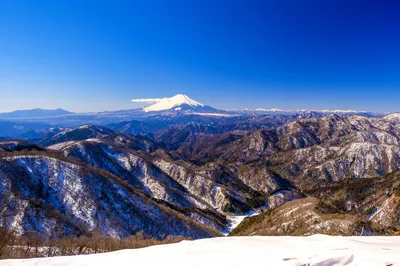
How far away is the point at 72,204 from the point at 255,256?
8526 centimetres

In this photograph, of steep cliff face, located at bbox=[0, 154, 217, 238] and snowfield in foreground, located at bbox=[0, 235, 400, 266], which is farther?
steep cliff face, located at bbox=[0, 154, 217, 238]

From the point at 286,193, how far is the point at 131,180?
444 ft

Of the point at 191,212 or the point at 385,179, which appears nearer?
the point at 191,212

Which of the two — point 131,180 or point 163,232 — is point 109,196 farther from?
point 131,180

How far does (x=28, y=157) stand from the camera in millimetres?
96250

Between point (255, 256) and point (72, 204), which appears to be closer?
point (255, 256)

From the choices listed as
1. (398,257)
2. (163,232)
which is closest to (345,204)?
(163,232)

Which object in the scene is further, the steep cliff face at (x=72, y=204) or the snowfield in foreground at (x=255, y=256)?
the steep cliff face at (x=72, y=204)

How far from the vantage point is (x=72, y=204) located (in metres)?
84.2

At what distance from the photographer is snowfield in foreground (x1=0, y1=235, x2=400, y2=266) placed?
57.6 ft

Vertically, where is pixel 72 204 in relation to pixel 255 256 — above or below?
below

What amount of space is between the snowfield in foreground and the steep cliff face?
173 ft

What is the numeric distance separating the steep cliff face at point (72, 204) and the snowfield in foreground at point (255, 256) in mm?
52785

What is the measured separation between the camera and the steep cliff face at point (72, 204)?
6731 cm
